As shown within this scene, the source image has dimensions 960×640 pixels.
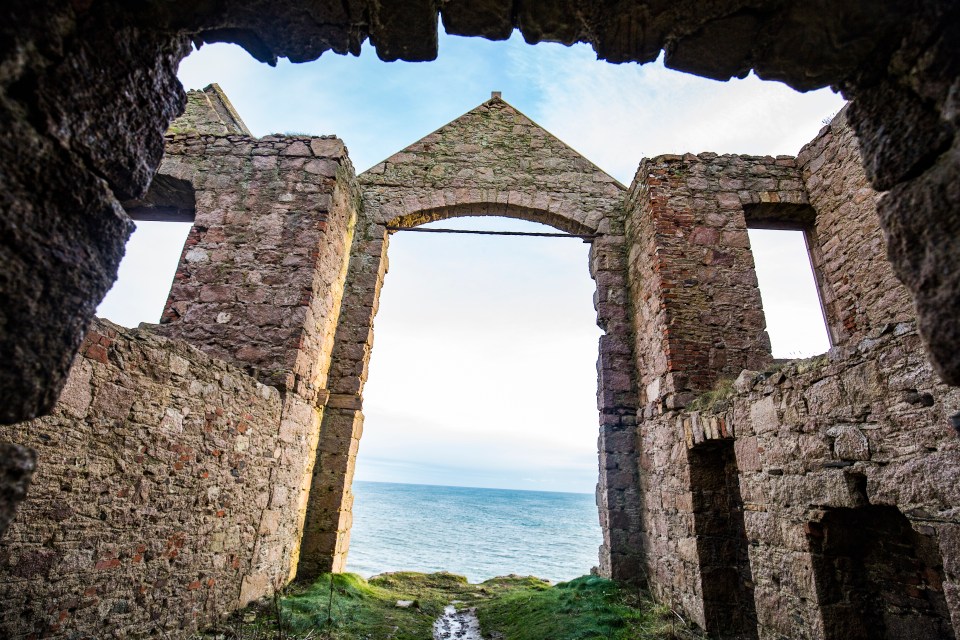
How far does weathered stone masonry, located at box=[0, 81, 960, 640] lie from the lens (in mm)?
2840

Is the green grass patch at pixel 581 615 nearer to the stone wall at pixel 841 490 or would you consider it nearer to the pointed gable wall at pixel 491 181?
the stone wall at pixel 841 490

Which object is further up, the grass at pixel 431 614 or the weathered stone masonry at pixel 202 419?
the weathered stone masonry at pixel 202 419

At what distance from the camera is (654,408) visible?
5.72m

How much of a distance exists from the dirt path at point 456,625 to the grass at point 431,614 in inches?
3.4

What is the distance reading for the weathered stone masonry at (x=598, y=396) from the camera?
284 cm

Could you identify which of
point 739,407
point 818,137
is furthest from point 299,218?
point 818,137

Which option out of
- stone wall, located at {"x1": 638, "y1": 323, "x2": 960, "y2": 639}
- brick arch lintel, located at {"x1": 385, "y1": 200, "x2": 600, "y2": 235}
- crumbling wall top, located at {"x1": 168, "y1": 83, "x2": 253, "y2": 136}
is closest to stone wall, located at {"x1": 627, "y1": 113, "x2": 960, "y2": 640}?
stone wall, located at {"x1": 638, "y1": 323, "x2": 960, "y2": 639}

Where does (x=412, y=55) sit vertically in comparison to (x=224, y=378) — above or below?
above

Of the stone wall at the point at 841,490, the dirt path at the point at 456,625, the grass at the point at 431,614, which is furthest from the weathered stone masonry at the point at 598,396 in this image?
the dirt path at the point at 456,625

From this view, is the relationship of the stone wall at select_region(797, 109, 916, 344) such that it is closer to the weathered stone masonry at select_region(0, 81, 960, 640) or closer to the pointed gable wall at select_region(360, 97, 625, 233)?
the weathered stone masonry at select_region(0, 81, 960, 640)

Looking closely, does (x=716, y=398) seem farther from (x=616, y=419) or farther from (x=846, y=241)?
(x=846, y=241)

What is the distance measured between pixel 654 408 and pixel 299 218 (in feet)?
15.6

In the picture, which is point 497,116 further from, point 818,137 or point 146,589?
point 146,589

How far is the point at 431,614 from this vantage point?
5.56 m
